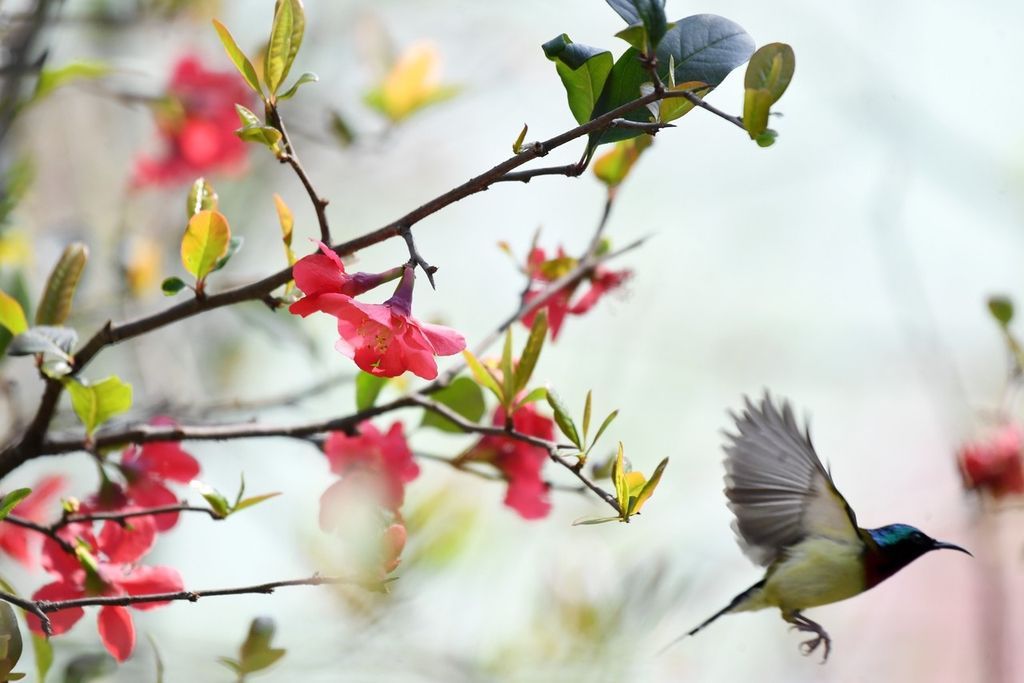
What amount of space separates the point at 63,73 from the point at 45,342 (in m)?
0.40

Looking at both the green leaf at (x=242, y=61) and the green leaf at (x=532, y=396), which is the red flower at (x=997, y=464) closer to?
the green leaf at (x=532, y=396)

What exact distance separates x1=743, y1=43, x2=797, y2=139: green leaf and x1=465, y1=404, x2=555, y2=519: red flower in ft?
1.24

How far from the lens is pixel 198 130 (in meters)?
1.82

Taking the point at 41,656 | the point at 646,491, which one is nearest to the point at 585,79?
the point at 646,491

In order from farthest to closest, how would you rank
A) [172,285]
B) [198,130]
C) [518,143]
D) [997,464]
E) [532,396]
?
[198,130]
[997,464]
[532,396]
[172,285]
[518,143]

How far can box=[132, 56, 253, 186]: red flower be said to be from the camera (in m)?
1.79

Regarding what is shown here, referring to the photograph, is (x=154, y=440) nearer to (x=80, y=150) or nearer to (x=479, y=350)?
(x=479, y=350)

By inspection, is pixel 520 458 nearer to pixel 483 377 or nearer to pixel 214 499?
pixel 483 377

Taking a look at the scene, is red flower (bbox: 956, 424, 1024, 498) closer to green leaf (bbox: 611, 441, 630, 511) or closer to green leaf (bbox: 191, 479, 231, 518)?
green leaf (bbox: 611, 441, 630, 511)

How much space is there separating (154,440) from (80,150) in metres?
2.23

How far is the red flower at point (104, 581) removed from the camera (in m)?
0.83

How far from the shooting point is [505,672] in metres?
1.73

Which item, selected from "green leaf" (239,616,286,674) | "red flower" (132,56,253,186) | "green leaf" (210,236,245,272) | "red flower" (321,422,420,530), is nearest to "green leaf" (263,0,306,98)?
"green leaf" (210,236,245,272)

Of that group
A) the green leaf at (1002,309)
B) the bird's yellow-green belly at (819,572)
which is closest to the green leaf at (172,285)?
the bird's yellow-green belly at (819,572)
